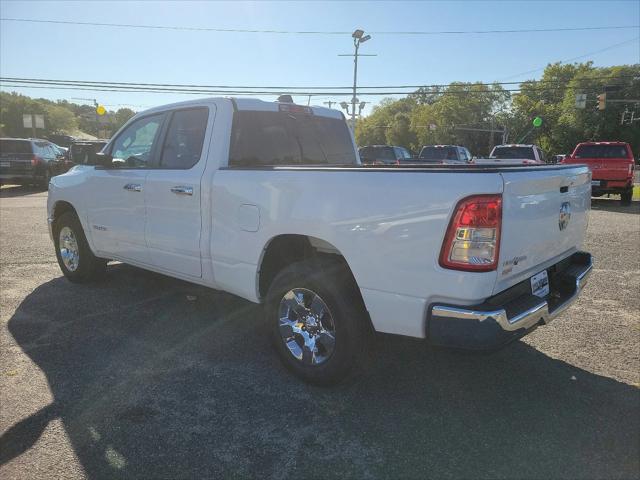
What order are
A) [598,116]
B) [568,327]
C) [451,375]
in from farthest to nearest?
[598,116] < [568,327] < [451,375]

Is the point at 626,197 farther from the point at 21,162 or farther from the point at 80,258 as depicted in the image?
the point at 21,162

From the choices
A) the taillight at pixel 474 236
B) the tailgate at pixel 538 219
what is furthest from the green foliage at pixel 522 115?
the taillight at pixel 474 236

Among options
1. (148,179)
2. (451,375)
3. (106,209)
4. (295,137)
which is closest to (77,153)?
(106,209)

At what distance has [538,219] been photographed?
9.54ft

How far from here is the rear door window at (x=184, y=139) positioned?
4.15 m

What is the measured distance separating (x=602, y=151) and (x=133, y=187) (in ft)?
52.2

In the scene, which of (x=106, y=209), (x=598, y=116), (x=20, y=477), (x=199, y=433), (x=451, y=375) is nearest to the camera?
(x=20, y=477)

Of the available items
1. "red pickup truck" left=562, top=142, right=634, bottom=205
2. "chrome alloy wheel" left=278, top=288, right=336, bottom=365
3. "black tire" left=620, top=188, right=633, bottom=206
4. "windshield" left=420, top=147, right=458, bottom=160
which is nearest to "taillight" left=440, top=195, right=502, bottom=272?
"chrome alloy wheel" left=278, top=288, right=336, bottom=365

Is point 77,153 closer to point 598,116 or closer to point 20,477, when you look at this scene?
point 20,477

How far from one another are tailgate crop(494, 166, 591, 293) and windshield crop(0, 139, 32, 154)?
19.2 meters

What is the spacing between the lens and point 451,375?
355 centimetres

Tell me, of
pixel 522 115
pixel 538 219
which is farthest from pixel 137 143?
pixel 522 115

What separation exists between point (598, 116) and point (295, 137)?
252 feet

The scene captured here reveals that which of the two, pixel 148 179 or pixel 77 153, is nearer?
pixel 148 179
